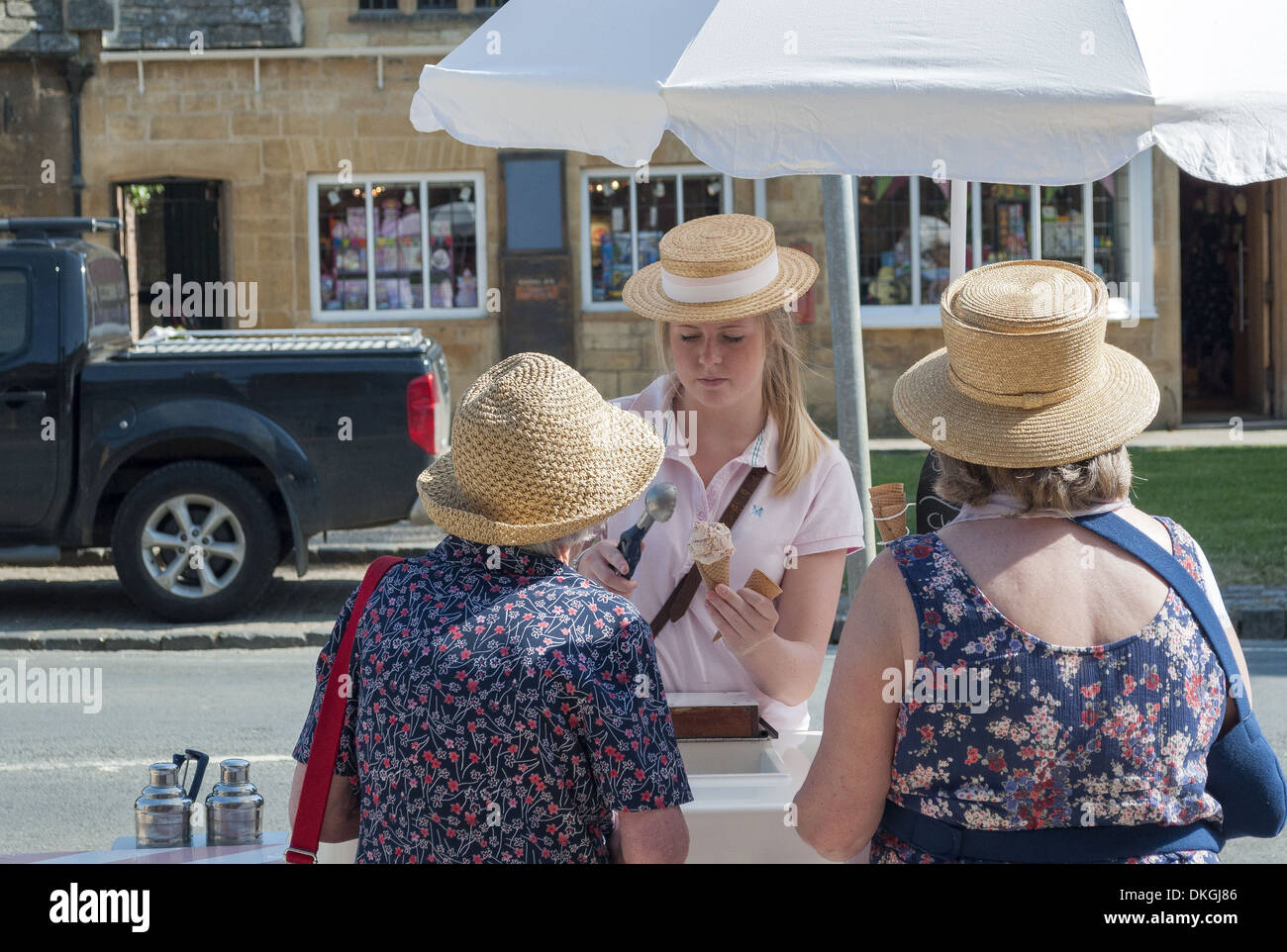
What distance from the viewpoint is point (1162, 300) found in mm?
18641

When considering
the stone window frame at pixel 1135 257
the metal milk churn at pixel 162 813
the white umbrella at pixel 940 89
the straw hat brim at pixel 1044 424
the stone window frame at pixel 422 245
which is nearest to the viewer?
the straw hat brim at pixel 1044 424

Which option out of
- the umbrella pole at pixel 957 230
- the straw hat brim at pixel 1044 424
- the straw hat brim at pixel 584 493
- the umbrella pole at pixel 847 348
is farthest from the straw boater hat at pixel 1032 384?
the umbrella pole at pixel 847 348

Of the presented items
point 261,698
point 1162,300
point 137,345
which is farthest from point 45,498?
point 1162,300

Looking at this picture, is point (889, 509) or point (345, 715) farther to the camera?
point (889, 509)

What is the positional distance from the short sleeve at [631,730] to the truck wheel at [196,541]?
7.29 meters

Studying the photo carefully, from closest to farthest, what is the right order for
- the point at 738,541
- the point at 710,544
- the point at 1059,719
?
the point at 1059,719
the point at 710,544
the point at 738,541

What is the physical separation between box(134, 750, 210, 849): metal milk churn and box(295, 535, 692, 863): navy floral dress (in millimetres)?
967

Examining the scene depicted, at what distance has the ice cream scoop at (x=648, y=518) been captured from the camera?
3.15 meters

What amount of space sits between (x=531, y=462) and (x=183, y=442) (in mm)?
7446

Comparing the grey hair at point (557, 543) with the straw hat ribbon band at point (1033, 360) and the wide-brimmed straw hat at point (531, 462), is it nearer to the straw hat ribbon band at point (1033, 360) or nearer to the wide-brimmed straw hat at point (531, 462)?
the wide-brimmed straw hat at point (531, 462)

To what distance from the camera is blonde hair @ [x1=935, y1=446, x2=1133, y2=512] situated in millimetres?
2348

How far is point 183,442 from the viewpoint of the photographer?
9.38 meters

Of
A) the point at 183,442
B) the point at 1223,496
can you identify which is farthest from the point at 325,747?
the point at 1223,496

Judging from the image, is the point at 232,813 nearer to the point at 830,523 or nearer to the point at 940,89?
the point at 830,523
